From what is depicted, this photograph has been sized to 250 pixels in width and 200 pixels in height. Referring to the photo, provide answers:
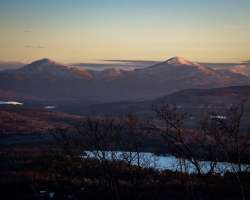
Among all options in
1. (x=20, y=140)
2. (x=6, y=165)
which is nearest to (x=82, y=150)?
(x=6, y=165)

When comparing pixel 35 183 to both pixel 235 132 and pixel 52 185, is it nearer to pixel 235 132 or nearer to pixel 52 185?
pixel 52 185

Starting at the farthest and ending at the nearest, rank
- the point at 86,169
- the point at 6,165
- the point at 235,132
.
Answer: the point at 6,165 → the point at 86,169 → the point at 235,132

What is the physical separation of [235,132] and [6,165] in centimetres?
4813

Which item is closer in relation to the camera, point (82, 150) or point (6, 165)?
point (82, 150)

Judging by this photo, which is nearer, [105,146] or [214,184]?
[105,146]

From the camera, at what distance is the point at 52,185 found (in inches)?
1734

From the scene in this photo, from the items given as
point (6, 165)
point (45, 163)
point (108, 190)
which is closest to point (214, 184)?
point (108, 190)

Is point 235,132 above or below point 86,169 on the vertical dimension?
above

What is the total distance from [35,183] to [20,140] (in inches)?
3812

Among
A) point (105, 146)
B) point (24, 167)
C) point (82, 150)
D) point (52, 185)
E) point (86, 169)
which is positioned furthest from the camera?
point (24, 167)

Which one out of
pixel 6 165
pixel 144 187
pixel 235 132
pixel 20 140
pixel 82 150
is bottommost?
pixel 20 140

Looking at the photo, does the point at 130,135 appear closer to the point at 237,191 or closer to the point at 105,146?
the point at 105,146

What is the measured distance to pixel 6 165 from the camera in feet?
222

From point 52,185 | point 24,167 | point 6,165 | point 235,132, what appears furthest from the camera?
point 6,165
